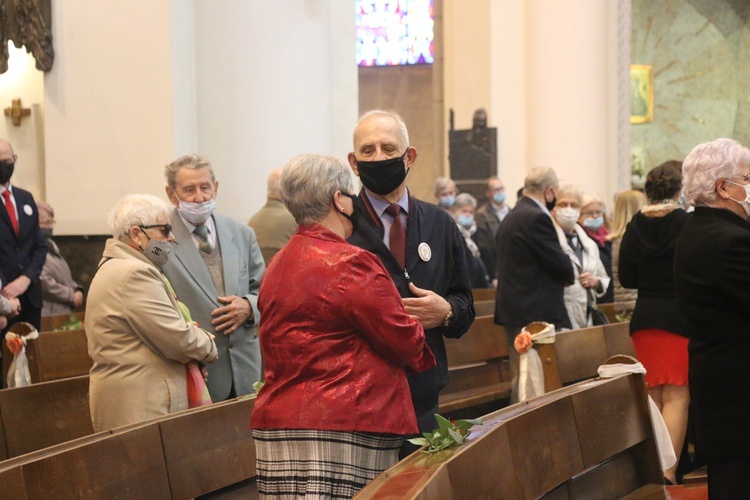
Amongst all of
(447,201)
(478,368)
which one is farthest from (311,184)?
(447,201)

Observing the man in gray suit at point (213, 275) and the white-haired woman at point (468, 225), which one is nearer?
the man in gray suit at point (213, 275)

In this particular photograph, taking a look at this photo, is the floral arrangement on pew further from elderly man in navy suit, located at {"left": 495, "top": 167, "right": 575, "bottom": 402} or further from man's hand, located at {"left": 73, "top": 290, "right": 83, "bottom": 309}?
man's hand, located at {"left": 73, "top": 290, "right": 83, "bottom": 309}

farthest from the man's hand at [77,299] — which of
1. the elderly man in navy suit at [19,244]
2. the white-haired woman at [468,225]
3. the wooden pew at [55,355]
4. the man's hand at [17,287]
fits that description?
the white-haired woman at [468,225]

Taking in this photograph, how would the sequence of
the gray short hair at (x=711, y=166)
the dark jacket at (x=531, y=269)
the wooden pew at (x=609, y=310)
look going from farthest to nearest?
the wooden pew at (x=609, y=310), the dark jacket at (x=531, y=269), the gray short hair at (x=711, y=166)

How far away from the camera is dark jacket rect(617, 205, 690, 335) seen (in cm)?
570

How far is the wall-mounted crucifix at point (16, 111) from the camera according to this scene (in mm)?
9242

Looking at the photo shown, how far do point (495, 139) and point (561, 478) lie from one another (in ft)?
38.3

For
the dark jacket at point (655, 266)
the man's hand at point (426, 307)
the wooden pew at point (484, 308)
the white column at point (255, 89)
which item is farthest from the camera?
the wooden pew at point (484, 308)

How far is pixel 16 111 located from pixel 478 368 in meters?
4.65

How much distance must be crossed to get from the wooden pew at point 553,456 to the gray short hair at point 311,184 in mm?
761

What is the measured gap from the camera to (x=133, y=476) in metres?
3.34

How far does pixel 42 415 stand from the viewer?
4.54 m

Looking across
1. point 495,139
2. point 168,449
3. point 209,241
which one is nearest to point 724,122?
point 495,139

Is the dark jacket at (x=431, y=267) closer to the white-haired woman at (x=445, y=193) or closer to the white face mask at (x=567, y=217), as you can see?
the white face mask at (x=567, y=217)
